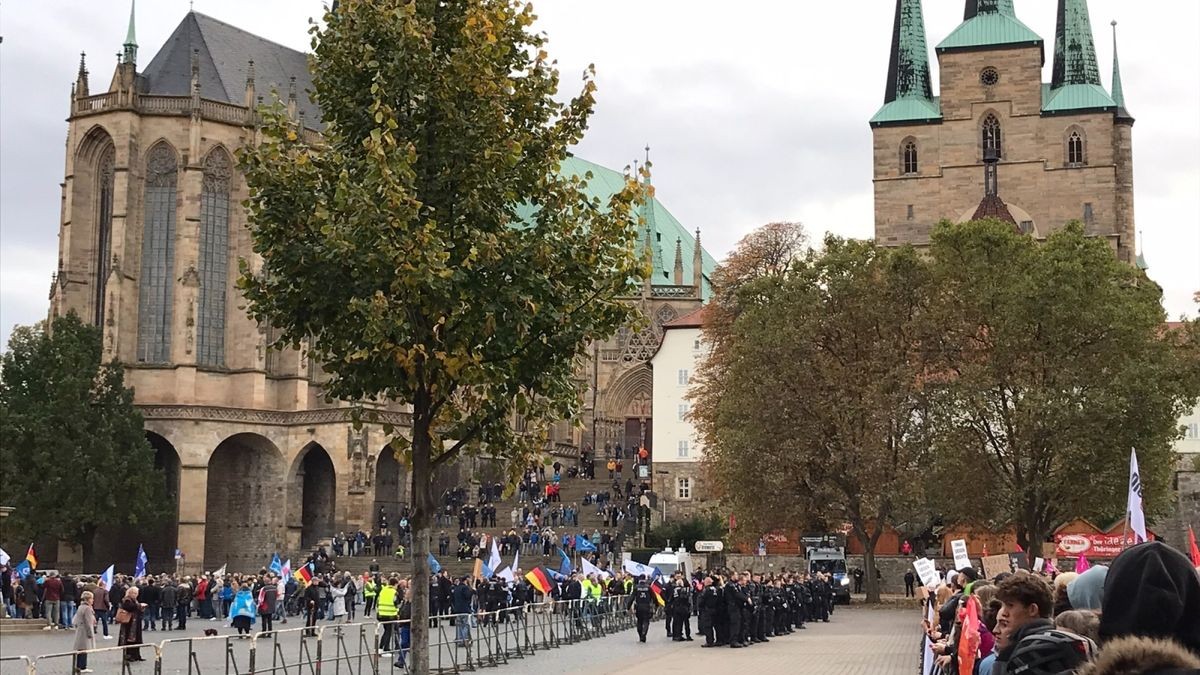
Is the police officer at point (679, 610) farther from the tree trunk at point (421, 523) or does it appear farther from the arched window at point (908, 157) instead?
the arched window at point (908, 157)

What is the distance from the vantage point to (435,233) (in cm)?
1580

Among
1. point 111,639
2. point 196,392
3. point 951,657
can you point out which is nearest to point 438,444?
point 951,657

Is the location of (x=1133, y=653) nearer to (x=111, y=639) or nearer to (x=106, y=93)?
(x=111, y=639)

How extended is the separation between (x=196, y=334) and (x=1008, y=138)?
43.3 m

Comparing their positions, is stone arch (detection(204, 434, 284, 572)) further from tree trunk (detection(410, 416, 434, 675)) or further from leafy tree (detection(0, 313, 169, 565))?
tree trunk (detection(410, 416, 434, 675))

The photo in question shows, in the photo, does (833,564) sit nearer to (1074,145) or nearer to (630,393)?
(630,393)

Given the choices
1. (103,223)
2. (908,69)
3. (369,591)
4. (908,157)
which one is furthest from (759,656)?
(908,69)

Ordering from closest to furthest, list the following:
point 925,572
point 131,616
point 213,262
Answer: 1. point 925,572
2. point 131,616
3. point 213,262

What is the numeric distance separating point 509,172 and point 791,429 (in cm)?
3028

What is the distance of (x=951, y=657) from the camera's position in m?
11.2

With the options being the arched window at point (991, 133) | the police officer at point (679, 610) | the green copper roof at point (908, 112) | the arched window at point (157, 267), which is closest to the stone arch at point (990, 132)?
the arched window at point (991, 133)

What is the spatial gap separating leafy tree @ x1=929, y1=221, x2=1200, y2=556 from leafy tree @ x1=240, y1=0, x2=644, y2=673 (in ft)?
89.0

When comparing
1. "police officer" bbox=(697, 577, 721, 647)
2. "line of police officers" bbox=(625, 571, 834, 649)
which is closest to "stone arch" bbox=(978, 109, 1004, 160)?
"line of police officers" bbox=(625, 571, 834, 649)

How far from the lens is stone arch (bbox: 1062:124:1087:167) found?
7931cm
